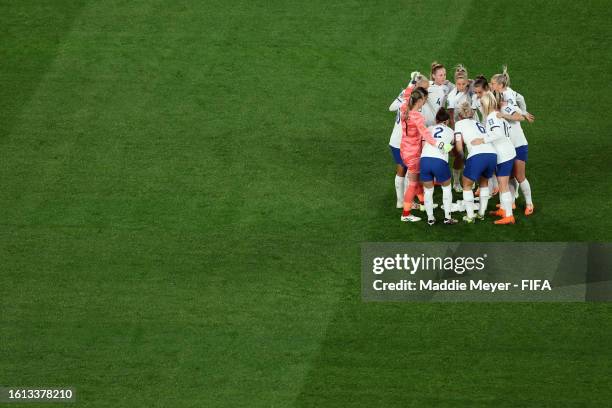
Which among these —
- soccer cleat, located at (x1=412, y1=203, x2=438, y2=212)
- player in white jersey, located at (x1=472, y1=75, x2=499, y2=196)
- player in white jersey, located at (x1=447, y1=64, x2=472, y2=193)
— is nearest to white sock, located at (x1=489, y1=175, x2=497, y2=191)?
player in white jersey, located at (x1=472, y1=75, x2=499, y2=196)

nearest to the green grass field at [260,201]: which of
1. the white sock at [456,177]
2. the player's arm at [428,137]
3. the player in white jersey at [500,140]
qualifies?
the player in white jersey at [500,140]

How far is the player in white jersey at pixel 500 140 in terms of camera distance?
41.4ft

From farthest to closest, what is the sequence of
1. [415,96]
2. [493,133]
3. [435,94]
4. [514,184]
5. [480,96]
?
1. [514,184]
2. [435,94]
3. [480,96]
4. [493,133]
5. [415,96]

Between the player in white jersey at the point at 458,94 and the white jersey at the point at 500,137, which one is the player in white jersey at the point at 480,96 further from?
the white jersey at the point at 500,137

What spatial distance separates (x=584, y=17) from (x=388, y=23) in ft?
9.16

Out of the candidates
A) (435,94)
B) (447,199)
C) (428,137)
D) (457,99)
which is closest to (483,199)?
(447,199)

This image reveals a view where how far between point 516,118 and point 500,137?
1.17 feet

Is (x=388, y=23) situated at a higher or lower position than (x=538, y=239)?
higher

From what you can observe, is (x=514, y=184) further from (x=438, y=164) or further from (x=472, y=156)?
(x=438, y=164)

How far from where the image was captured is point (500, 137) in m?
12.6

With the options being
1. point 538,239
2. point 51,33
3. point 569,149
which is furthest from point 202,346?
point 51,33

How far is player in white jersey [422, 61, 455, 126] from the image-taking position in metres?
13.2

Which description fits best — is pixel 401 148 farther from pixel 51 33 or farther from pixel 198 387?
pixel 51 33

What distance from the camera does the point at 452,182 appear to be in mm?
13836
